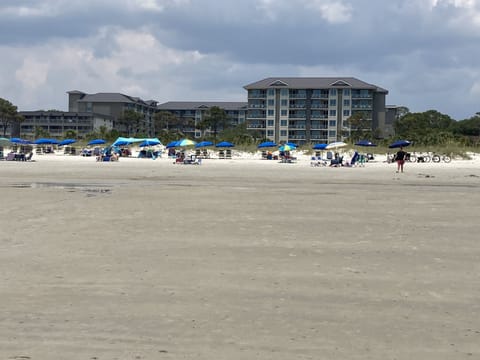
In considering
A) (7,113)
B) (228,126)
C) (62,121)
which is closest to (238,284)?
(228,126)

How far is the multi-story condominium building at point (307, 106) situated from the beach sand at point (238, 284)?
3738 inches

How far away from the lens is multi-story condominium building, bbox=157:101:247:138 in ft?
442

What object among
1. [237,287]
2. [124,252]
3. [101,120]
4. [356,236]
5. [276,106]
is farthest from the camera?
[101,120]

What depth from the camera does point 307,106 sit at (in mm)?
106688

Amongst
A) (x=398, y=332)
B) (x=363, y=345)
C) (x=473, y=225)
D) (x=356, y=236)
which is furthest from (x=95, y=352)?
(x=473, y=225)

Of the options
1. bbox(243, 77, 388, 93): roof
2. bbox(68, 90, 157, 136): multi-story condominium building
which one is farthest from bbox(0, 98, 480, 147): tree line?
bbox(243, 77, 388, 93): roof

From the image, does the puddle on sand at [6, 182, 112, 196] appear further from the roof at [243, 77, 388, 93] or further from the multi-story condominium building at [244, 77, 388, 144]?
the roof at [243, 77, 388, 93]

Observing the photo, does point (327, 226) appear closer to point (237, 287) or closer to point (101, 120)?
point (237, 287)

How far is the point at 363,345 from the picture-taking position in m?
4.34

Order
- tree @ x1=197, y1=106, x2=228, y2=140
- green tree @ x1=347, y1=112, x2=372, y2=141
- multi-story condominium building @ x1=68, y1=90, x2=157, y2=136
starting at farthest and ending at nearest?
multi-story condominium building @ x1=68, y1=90, x2=157, y2=136, tree @ x1=197, y1=106, x2=228, y2=140, green tree @ x1=347, y1=112, x2=372, y2=141

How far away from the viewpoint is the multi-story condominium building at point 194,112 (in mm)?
134625

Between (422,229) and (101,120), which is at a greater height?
(101,120)

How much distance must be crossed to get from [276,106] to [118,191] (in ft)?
296

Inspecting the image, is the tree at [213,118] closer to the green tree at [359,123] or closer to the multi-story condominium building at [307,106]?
the multi-story condominium building at [307,106]
